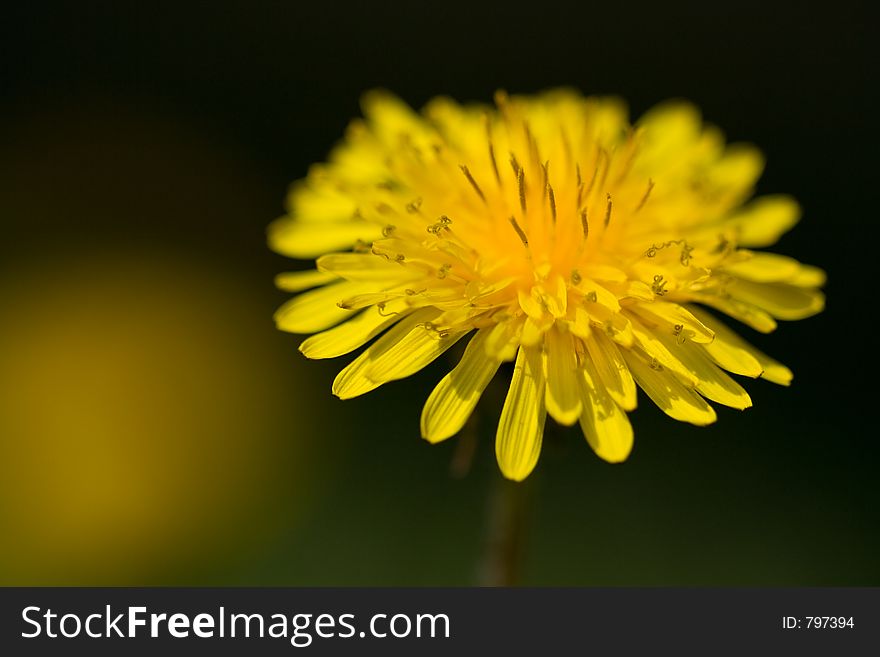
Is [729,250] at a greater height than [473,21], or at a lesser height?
lesser

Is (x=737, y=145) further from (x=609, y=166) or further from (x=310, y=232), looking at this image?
(x=310, y=232)

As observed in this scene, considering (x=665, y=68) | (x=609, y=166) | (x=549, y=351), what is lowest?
(x=549, y=351)

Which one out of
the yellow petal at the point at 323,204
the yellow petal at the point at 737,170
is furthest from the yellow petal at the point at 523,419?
the yellow petal at the point at 737,170

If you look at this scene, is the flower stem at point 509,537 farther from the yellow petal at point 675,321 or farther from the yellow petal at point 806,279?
the yellow petal at point 806,279

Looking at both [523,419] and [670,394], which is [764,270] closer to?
[670,394]

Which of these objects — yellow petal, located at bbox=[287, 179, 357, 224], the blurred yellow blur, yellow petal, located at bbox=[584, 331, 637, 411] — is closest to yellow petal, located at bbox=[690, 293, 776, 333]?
yellow petal, located at bbox=[584, 331, 637, 411]

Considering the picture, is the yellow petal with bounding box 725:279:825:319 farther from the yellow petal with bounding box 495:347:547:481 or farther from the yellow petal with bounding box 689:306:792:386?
the yellow petal with bounding box 495:347:547:481

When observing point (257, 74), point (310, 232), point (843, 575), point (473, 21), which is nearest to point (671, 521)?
point (843, 575)

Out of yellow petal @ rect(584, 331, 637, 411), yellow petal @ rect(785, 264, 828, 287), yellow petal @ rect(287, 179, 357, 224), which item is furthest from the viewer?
yellow petal @ rect(287, 179, 357, 224)
